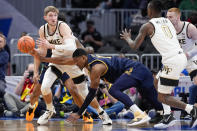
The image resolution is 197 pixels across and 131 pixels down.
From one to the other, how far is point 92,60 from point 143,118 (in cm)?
130

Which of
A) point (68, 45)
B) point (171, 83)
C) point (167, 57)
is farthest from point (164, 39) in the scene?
point (68, 45)

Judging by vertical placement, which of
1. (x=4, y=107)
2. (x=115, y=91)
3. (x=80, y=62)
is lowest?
(x=4, y=107)

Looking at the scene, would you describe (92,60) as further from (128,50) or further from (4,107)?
(128,50)

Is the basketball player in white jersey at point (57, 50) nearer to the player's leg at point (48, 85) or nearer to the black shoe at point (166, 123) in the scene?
the player's leg at point (48, 85)

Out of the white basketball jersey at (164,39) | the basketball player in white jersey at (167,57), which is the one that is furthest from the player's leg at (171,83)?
the white basketball jersey at (164,39)

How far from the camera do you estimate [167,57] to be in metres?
7.60

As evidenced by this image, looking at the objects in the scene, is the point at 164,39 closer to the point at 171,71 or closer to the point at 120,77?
the point at 171,71

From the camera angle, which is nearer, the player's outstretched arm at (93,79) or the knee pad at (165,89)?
the knee pad at (165,89)

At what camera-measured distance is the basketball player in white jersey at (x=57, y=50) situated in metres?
8.67

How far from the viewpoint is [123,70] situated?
8398mm

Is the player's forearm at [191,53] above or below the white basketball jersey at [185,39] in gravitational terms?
below

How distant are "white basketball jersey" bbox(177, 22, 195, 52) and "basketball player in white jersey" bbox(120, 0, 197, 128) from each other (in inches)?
28.3

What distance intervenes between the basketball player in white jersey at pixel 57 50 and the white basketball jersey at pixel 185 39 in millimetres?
1878

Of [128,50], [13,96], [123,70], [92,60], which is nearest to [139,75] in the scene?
[123,70]
